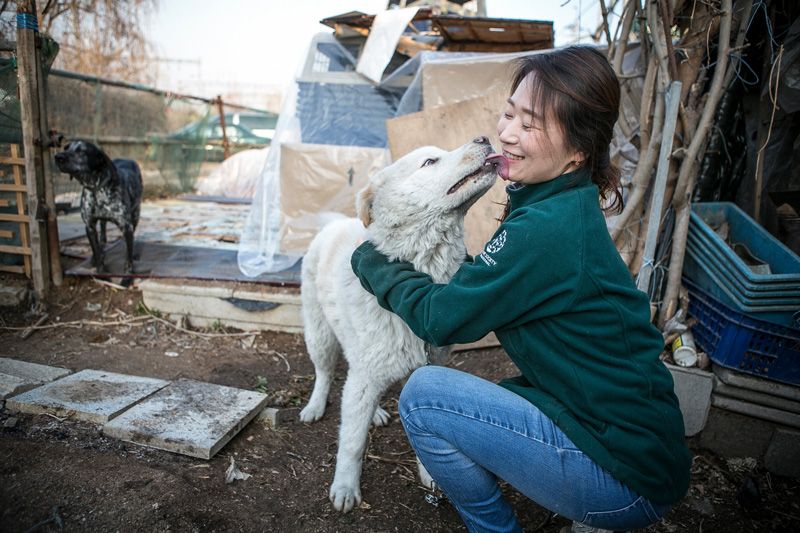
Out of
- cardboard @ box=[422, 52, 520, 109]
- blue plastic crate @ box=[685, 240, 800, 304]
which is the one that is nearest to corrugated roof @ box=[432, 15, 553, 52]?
cardboard @ box=[422, 52, 520, 109]

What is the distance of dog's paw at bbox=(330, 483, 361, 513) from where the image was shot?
2088 millimetres

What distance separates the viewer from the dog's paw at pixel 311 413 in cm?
282

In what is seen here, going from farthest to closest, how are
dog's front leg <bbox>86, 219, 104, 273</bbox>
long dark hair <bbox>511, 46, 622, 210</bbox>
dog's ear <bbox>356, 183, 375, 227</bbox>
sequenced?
dog's front leg <bbox>86, 219, 104, 273</bbox> → dog's ear <bbox>356, 183, 375, 227</bbox> → long dark hair <bbox>511, 46, 622, 210</bbox>

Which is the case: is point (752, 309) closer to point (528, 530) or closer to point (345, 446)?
point (528, 530)

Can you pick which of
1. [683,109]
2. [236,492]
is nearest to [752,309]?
[683,109]

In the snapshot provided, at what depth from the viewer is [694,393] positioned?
2637mm

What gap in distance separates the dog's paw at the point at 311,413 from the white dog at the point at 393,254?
71 centimetres

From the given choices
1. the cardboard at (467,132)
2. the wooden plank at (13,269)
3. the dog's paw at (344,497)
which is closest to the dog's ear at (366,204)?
the dog's paw at (344,497)

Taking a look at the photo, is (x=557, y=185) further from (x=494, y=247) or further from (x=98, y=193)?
(x=98, y=193)

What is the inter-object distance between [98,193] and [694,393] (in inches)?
217

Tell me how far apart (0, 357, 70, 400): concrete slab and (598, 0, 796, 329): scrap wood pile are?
3788 mm

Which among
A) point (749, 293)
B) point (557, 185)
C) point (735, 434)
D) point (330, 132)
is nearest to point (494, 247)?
point (557, 185)

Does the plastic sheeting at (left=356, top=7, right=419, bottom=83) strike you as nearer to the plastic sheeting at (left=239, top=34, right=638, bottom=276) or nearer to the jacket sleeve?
the plastic sheeting at (left=239, top=34, right=638, bottom=276)

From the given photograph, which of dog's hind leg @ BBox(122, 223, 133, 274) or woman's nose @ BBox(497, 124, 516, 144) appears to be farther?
dog's hind leg @ BBox(122, 223, 133, 274)
